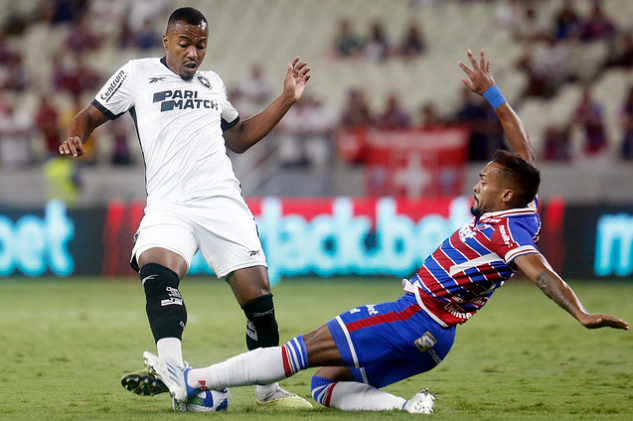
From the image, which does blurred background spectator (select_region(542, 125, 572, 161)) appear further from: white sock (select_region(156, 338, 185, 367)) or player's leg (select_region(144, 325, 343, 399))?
white sock (select_region(156, 338, 185, 367))

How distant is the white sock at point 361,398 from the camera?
5.18m

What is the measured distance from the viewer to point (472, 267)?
486cm

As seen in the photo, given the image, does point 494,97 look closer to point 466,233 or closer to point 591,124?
point 466,233

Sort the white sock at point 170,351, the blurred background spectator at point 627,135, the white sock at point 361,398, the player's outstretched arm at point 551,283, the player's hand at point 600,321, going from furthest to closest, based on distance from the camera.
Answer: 1. the blurred background spectator at point 627,135
2. the white sock at point 361,398
3. the white sock at point 170,351
4. the player's outstretched arm at point 551,283
5. the player's hand at point 600,321

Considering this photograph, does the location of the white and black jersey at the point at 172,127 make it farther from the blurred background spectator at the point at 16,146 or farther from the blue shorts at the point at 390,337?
the blurred background spectator at the point at 16,146

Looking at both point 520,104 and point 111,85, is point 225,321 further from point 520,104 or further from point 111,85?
point 520,104

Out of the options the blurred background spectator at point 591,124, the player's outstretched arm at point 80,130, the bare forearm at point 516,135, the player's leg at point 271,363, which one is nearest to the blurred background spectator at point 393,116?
the blurred background spectator at point 591,124

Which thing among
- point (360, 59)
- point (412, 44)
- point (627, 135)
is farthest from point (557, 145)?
point (360, 59)

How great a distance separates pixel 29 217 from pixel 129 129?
3933 mm

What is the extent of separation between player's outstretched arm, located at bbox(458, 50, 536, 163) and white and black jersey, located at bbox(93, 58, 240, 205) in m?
1.72

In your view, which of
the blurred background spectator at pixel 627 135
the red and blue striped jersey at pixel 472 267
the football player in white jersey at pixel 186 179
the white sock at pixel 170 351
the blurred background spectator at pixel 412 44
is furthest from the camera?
the blurred background spectator at pixel 412 44

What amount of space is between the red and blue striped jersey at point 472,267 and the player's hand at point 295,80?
175 cm

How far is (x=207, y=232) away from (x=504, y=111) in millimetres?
2091

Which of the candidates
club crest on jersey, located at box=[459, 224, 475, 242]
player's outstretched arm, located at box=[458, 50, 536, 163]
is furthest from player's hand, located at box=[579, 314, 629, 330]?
player's outstretched arm, located at box=[458, 50, 536, 163]
